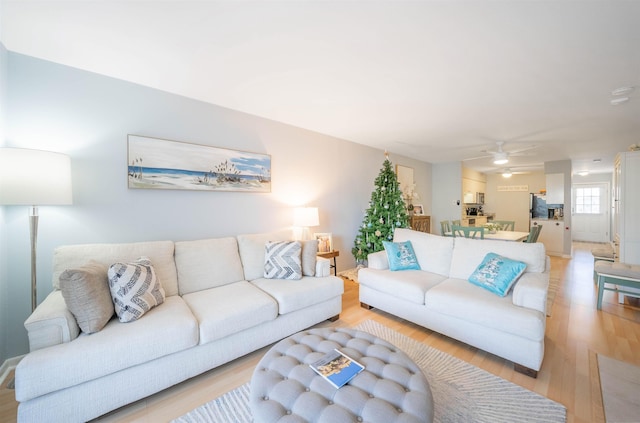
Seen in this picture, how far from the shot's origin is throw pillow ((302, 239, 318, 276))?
9.04 ft

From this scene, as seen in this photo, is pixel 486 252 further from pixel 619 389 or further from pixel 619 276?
pixel 619 276

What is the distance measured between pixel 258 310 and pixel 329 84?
2216mm

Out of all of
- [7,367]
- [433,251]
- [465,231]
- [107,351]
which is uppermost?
[465,231]

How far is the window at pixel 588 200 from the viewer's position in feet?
27.3

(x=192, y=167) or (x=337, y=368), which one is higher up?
(x=192, y=167)

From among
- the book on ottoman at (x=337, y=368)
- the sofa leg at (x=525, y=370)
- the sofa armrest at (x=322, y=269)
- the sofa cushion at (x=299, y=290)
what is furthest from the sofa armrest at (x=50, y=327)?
the sofa leg at (x=525, y=370)

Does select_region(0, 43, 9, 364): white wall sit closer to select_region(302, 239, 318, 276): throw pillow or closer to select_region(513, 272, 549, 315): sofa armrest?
select_region(302, 239, 318, 276): throw pillow

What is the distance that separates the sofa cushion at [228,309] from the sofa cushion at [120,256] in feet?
0.83

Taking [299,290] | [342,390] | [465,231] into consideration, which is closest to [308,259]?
[299,290]

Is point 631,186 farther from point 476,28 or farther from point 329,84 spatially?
point 329,84

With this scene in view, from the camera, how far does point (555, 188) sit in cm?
607

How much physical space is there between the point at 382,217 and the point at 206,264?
9.63ft

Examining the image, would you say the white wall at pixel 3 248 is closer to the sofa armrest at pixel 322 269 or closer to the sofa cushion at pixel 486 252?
the sofa armrest at pixel 322 269

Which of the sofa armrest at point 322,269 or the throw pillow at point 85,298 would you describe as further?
the sofa armrest at point 322,269
